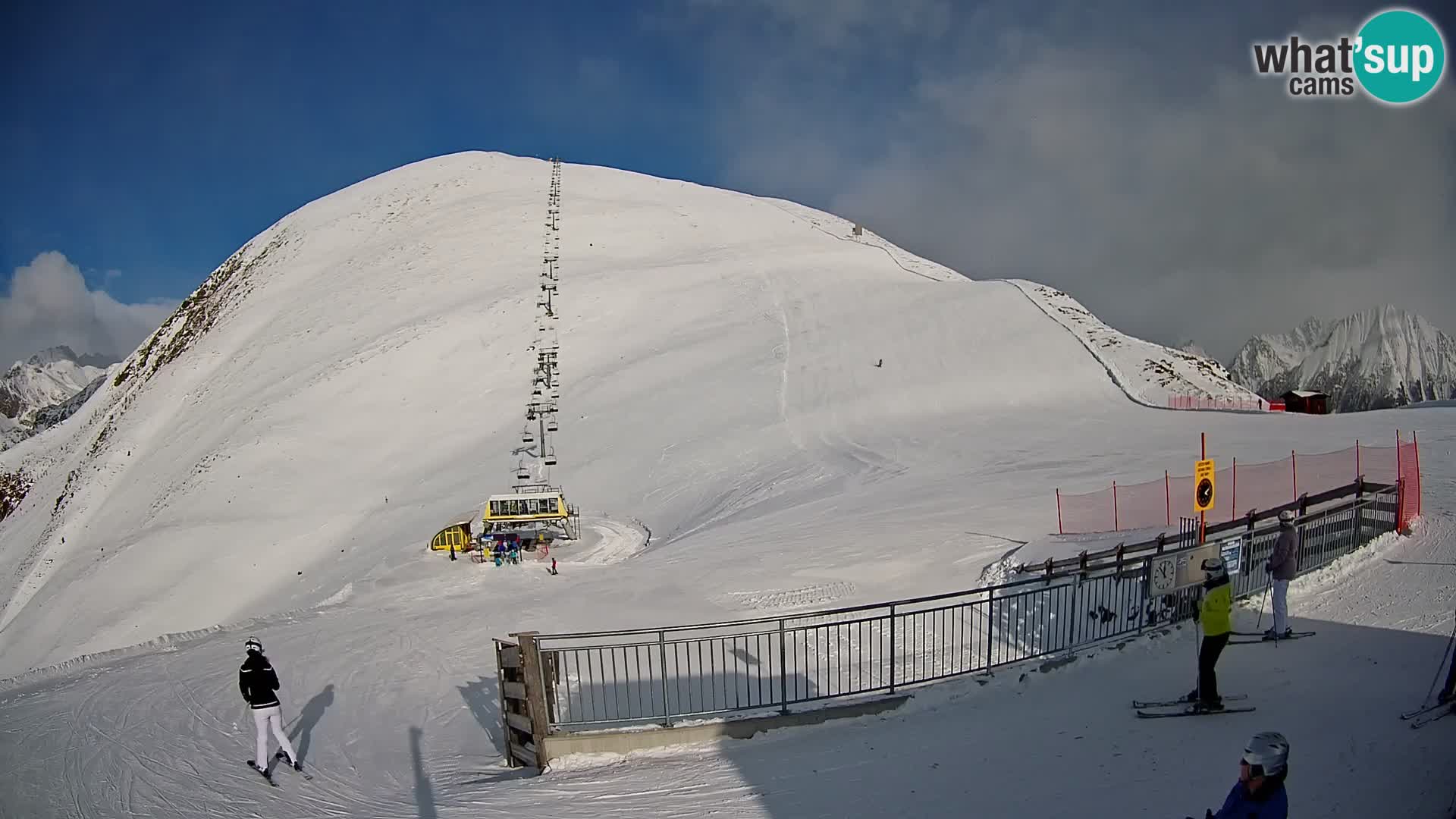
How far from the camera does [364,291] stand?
59812 millimetres

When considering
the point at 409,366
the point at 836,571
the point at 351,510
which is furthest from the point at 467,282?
the point at 836,571

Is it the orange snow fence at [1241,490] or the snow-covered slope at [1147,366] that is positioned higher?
the snow-covered slope at [1147,366]

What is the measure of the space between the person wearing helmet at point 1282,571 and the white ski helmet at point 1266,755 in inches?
267

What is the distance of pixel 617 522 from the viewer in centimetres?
3197

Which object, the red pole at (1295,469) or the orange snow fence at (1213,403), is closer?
the red pole at (1295,469)

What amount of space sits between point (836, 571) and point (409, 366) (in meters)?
37.5

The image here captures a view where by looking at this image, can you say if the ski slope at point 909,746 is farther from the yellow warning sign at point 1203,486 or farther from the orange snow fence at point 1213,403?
the orange snow fence at point 1213,403

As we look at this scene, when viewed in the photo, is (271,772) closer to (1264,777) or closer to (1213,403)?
(1264,777)

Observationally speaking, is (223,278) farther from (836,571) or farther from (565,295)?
(836,571)

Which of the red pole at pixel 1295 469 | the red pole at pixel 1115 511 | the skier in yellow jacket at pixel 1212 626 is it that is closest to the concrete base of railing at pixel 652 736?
the skier in yellow jacket at pixel 1212 626

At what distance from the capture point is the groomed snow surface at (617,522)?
852 centimetres

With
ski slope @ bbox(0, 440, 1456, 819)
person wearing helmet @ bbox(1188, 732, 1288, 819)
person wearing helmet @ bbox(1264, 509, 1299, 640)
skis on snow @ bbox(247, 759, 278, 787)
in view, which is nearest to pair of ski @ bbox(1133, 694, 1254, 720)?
ski slope @ bbox(0, 440, 1456, 819)

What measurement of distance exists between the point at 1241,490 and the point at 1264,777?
16884mm

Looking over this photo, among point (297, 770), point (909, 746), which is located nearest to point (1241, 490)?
point (909, 746)
